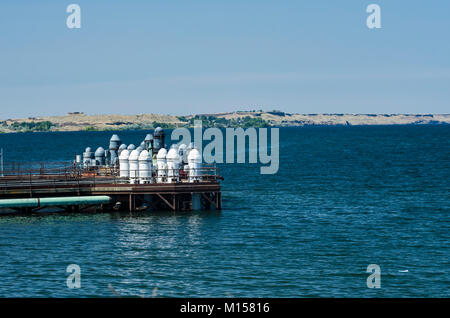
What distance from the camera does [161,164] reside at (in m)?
50.4

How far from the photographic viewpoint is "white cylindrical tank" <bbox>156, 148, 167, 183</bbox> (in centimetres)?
4978

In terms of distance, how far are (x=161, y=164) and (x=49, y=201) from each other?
30.6 feet

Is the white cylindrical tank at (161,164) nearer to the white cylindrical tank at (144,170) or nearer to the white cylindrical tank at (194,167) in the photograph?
the white cylindrical tank at (144,170)

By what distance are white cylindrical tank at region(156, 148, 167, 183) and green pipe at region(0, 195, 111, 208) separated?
480cm

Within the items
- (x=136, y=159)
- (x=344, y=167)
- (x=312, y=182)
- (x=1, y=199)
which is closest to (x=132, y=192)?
(x=136, y=159)

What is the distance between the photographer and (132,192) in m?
48.0

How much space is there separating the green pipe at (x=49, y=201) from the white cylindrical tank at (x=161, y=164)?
4.80 metres

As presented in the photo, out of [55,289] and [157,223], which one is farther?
[157,223]

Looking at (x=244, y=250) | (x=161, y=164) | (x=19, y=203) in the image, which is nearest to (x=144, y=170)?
(x=161, y=164)

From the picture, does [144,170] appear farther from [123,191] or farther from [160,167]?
[123,191]

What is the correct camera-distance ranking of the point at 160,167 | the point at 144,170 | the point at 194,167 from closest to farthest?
1. the point at 144,170
2. the point at 194,167
3. the point at 160,167
